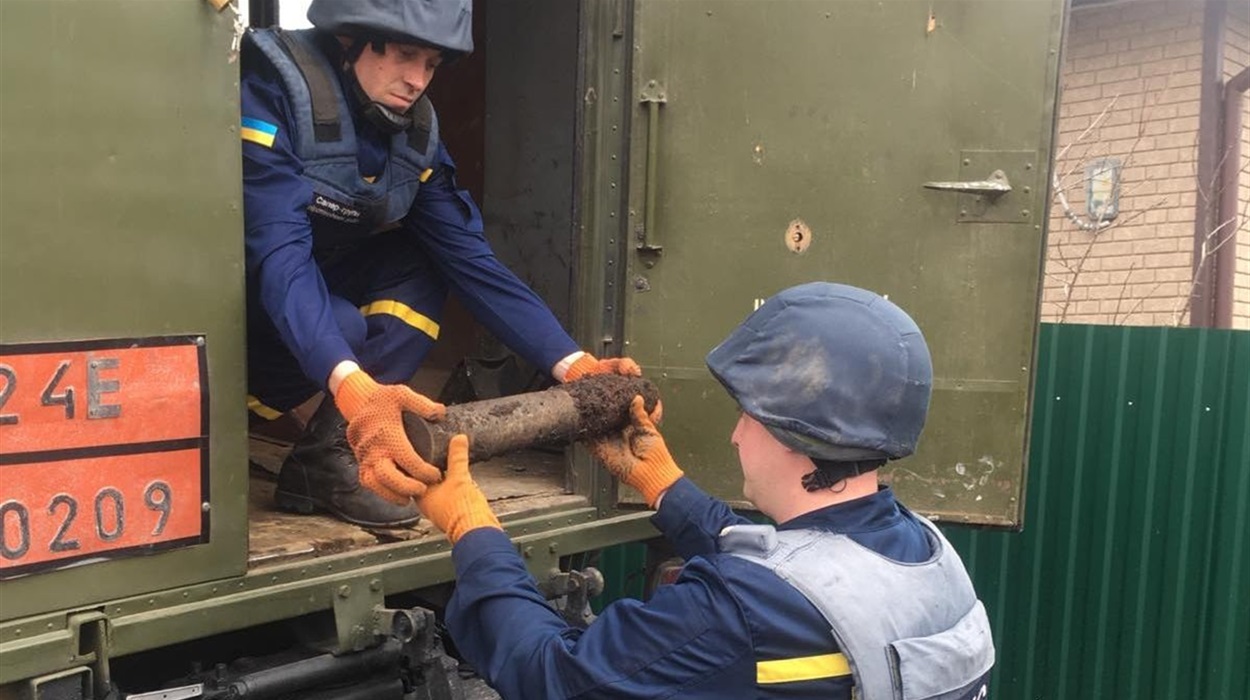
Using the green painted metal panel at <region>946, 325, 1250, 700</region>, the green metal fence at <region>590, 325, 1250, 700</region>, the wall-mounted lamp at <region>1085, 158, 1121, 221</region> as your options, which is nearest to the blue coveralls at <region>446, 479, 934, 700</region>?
the green metal fence at <region>590, 325, 1250, 700</region>

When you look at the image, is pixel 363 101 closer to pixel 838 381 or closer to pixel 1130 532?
pixel 838 381

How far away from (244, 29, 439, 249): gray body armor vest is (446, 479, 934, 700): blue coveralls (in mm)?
1037

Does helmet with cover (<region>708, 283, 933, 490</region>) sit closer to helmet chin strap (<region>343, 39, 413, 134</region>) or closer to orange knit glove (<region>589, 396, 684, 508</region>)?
orange knit glove (<region>589, 396, 684, 508</region>)

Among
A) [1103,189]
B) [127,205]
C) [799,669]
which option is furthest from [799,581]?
[1103,189]

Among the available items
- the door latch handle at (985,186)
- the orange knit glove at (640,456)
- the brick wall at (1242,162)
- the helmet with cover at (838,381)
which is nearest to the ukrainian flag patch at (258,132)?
the orange knit glove at (640,456)

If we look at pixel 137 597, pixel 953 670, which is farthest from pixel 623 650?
pixel 137 597

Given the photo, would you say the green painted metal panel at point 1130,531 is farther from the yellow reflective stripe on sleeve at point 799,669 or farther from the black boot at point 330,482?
the yellow reflective stripe on sleeve at point 799,669

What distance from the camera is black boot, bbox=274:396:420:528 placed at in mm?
2609

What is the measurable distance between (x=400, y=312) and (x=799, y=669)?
1.72 metres

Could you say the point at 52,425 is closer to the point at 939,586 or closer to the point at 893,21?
the point at 939,586

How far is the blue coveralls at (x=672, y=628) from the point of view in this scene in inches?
59.3

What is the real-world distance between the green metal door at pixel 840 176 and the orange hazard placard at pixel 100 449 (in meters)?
1.30

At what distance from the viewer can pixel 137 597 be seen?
1.96 m

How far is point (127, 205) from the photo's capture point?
6.27ft
